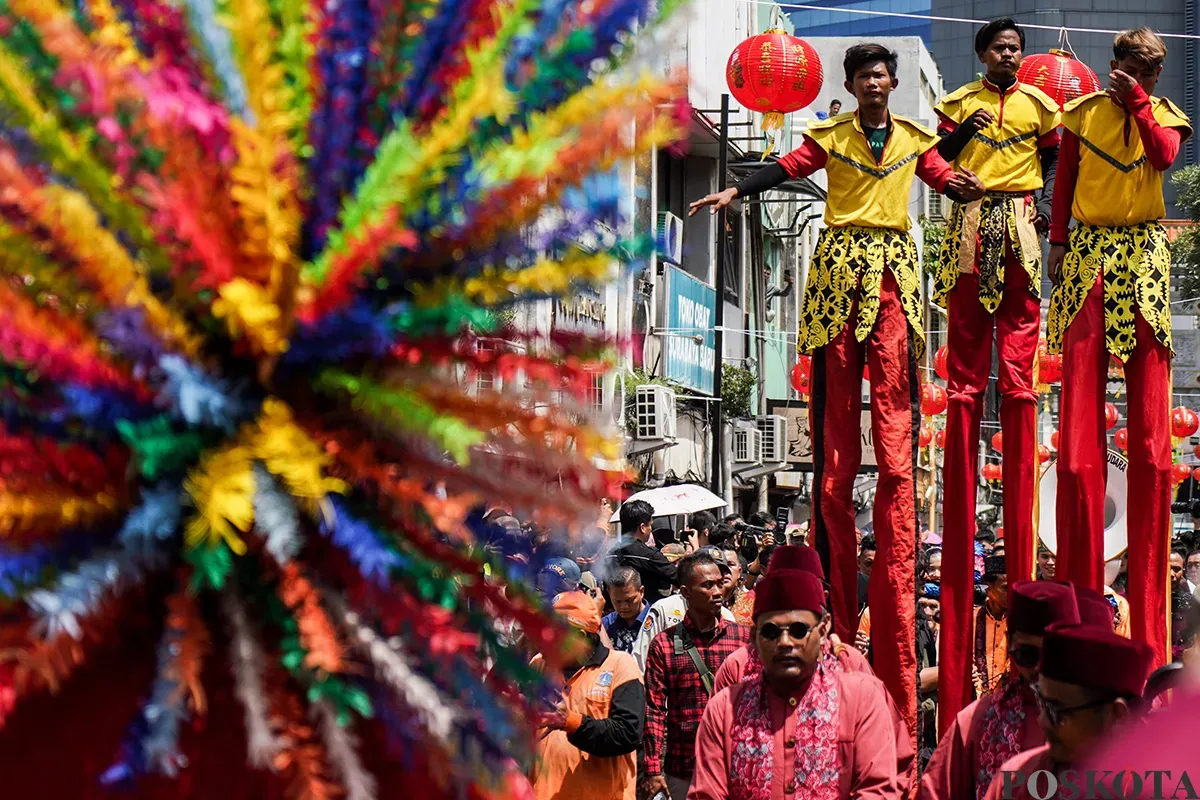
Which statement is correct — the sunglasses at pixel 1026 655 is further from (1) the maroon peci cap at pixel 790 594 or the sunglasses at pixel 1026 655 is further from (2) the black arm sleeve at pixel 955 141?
(2) the black arm sleeve at pixel 955 141

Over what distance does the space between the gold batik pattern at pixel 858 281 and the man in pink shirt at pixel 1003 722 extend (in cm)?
198

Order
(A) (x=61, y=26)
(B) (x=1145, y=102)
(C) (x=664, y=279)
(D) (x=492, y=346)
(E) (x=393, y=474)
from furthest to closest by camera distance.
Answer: (C) (x=664, y=279)
(B) (x=1145, y=102)
(D) (x=492, y=346)
(E) (x=393, y=474)
(A) (x=61, y=26)

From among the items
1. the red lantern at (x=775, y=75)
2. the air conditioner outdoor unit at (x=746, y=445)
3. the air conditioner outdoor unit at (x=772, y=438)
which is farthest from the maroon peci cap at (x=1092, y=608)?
the air conditioner outdoor unit at (x=772, y=438)

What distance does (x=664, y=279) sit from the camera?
26891 millimetres

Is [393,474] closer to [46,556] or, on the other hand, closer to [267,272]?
[267,272]

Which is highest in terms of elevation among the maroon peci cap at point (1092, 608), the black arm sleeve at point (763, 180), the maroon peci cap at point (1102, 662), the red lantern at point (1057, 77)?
the red lantern at point (1057, 77)

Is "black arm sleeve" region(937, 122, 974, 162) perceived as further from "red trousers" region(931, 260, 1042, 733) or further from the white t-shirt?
the white t-shirt

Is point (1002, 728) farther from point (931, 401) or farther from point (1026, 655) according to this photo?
point (931, 401)

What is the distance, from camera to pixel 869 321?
620 centimetres

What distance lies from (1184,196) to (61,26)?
1499 inches

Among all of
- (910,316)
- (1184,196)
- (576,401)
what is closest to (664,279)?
(1184,196)

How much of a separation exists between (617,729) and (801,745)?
1214 millimetres

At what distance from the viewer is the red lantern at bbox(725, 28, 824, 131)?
12055 millimetres

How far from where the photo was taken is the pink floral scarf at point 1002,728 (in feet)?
14.0
